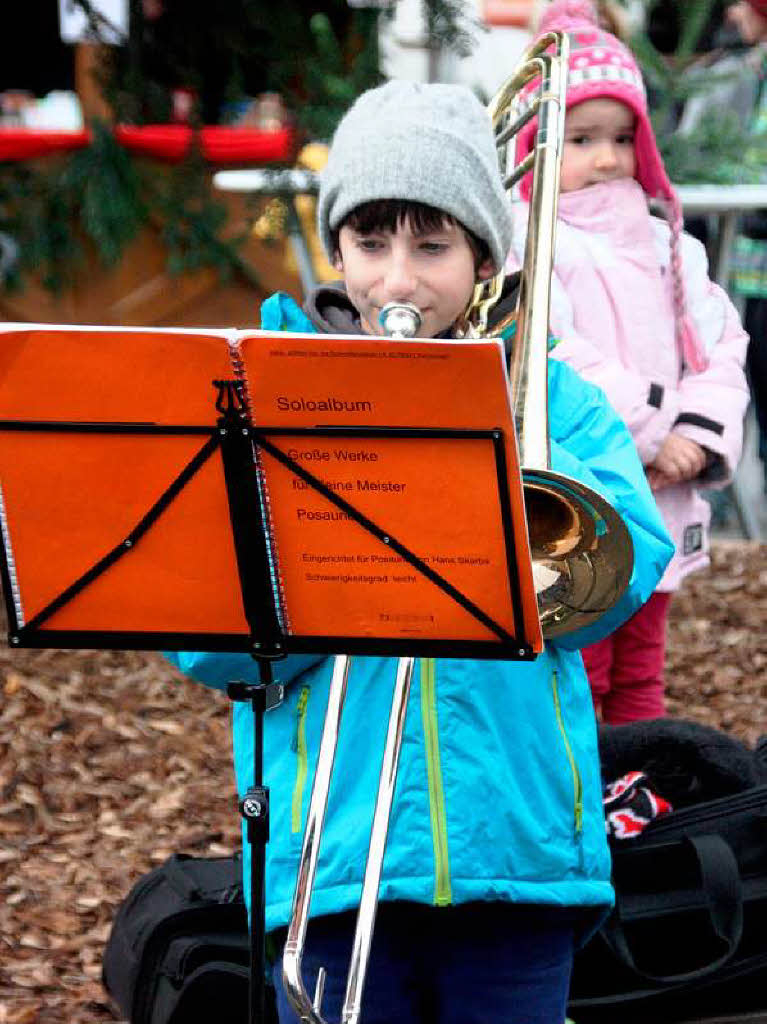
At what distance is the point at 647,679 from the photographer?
379 cm

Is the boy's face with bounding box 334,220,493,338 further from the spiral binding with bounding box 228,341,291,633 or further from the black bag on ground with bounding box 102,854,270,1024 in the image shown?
the black bag on ground with bounding box 102,854,270,1024

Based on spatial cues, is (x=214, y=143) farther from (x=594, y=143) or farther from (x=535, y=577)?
(x=535, y=577)

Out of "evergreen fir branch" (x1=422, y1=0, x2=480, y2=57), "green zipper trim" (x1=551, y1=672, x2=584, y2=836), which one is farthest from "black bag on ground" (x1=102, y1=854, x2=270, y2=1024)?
"evergreen fir branch" (x1=422, y1=0, x2=480, y2=57)

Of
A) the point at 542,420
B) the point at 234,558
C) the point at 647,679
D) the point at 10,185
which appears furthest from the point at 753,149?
the point at 234,558

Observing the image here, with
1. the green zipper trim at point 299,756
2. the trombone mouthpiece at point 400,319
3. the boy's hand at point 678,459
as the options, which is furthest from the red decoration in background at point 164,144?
the green zipper trim at point 299,756

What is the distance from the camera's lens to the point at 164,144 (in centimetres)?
563

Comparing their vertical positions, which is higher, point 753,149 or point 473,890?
point 753,149

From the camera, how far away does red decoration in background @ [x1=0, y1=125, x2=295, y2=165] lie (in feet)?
18.7

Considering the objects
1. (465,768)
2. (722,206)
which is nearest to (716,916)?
(465,768)

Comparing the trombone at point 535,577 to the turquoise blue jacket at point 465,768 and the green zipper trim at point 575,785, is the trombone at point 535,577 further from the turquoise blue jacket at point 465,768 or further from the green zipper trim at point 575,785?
the green zipper trim at point 575,785

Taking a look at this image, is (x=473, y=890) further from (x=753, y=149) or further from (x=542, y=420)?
(x=753, y=149)

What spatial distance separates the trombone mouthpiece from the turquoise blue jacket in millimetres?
260

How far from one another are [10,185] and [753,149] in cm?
304

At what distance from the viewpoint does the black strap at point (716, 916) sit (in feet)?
9.51
